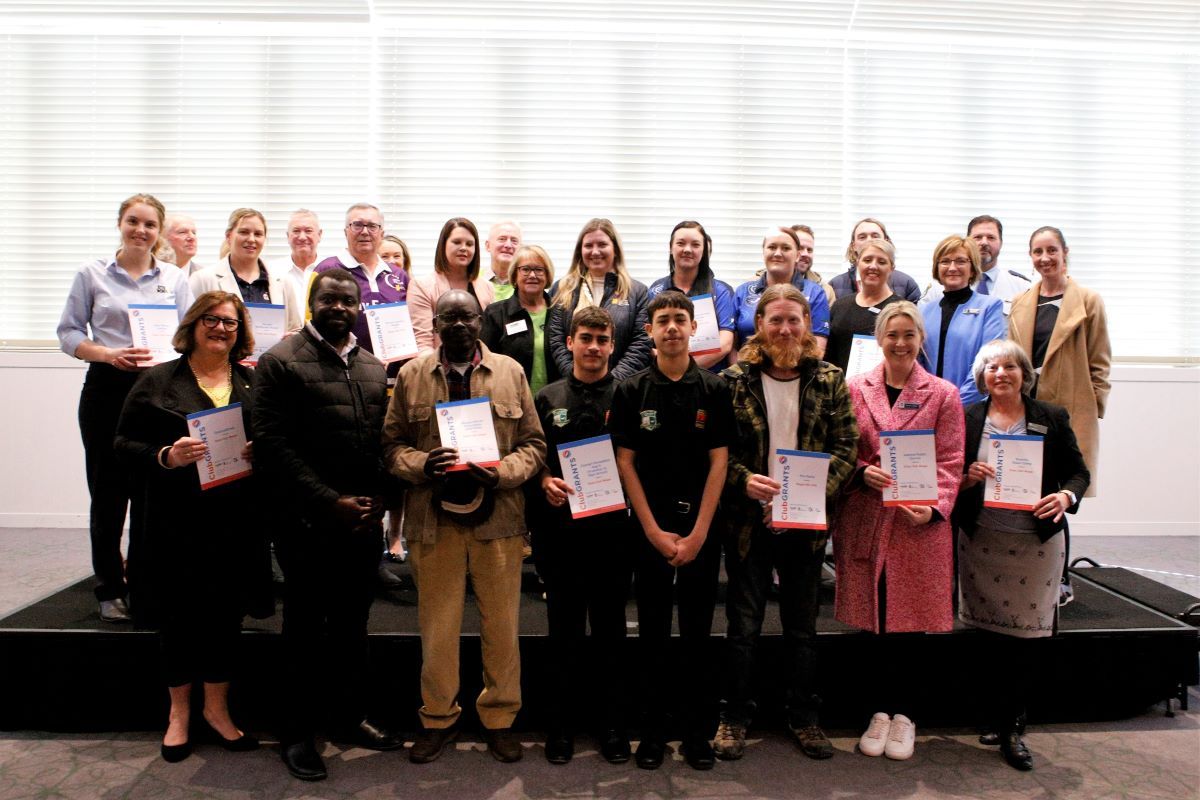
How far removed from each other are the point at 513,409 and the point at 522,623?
98 centimetres

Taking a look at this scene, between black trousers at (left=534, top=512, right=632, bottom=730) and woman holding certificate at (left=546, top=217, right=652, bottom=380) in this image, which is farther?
woman holding certificate at (left=546, top=217, right=652, bottom=380)

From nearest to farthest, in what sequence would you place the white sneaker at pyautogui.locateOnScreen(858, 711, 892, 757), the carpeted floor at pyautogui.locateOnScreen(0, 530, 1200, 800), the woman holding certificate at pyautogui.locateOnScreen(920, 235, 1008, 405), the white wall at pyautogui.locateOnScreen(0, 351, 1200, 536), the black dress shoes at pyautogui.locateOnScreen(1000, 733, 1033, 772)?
the carpeted floor at pyautogui.locateOnScreen(0, 530, 1200, 800), the black dress shoes at pyautogui.locateOnScreen(1000, 733, 1033, 772), the white sneaker at pyautogui.locateOnScreen(858, 711, 892, 757), the woman holding certificate at pyautogui.locateOnScreen(920, 235, 1008, 405), the white wall at pyautogui.locateOnScreen(0, 351, 1200, 536)

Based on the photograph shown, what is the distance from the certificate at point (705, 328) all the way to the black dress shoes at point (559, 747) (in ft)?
5.47

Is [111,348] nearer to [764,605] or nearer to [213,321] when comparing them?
[213,321]

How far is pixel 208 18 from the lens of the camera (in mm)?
6277

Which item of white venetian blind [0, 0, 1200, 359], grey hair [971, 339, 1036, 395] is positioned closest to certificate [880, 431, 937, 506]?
grey hair [971, 339, 1036, 395]

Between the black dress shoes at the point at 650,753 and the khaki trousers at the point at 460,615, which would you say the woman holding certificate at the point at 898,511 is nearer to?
the black dress shoes at the point at 650,753

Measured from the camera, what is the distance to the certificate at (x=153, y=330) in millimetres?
3254

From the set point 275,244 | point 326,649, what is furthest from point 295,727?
point 275,244

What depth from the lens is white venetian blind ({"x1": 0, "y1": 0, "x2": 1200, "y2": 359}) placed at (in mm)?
6344

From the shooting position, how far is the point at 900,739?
3.03 m

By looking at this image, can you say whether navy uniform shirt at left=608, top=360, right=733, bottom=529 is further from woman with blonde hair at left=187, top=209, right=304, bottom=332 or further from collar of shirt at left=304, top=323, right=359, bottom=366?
woman with blonde hair at left=187, top=209, right=304, bottom=332

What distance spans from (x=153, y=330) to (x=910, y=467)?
2.99m

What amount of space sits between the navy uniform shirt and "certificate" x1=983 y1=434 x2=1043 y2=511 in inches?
38.1
